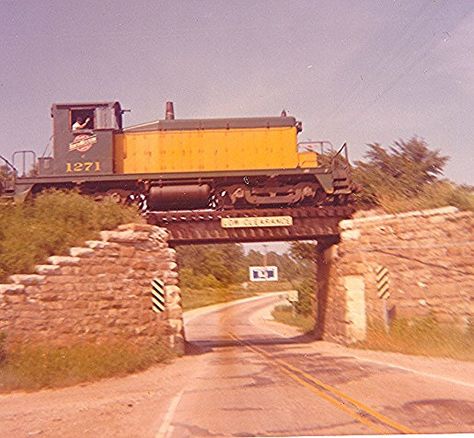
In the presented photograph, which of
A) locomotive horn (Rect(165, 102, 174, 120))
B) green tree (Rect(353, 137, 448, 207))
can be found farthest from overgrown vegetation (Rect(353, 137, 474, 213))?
locomotive horn (Rect(165, 102, 174, 120))

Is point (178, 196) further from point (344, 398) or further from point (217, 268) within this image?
point (217, 268)

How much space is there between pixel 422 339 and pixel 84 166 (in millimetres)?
13749

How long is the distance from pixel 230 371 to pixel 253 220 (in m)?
7.72

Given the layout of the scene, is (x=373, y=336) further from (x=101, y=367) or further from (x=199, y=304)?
(x=199, y=304)

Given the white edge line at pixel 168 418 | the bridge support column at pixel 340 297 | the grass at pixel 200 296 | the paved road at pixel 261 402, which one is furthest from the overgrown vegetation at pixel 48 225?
Result: the grass at pixel 200 296

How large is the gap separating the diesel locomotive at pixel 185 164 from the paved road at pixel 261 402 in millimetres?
7936

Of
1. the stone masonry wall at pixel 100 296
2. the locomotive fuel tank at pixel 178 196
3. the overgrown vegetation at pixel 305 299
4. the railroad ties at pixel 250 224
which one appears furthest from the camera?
the overgrown vegetation at pixel 305 299

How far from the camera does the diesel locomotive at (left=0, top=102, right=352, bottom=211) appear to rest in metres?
21.5

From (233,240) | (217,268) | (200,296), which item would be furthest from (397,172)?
(200,296)

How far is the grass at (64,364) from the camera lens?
41.5 feet

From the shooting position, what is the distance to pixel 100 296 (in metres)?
16.1

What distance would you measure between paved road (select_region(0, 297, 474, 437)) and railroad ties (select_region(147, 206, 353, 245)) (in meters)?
6.35

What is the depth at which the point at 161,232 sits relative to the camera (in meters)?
19.5

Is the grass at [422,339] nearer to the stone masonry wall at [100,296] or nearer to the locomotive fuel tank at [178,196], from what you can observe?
the stone masonry wall at [100,296]
